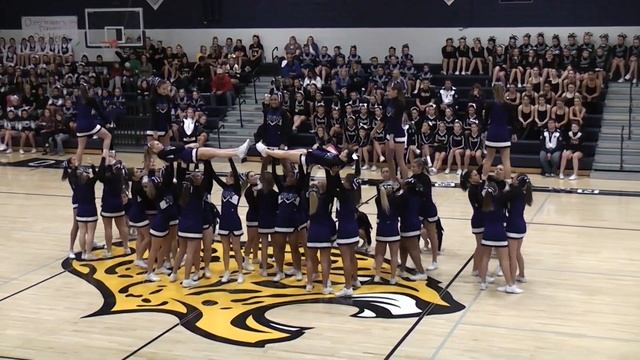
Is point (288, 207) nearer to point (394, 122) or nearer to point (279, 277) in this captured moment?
point (279, 277)

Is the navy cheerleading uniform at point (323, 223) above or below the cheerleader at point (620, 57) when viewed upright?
below

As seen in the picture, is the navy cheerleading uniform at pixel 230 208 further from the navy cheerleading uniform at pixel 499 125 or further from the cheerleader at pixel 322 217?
the navy cheerleading uniform at pixel 499 125

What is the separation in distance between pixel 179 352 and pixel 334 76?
48.0 feet

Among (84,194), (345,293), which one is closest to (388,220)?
(345,293)

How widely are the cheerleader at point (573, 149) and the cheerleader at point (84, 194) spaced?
10640mm

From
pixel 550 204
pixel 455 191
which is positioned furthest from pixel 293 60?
pixel 550 204

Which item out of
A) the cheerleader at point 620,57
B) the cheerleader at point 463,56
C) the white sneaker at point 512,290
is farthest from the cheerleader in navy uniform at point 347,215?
the cheerleader at point 620,57

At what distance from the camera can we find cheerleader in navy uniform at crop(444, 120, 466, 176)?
1872 centimetres

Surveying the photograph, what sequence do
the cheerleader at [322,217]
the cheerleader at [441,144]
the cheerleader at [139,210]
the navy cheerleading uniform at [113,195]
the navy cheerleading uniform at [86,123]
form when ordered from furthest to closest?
the cheerleader at [441,144] < the navy cheerleading uniform at [86,123] < the navy cheerleading uniform at [113,195] < the cheerleader at [139,210] < the cheerleader at [322,217]

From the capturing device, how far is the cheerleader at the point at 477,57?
71.5 ft

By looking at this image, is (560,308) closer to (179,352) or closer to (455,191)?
(179,352)

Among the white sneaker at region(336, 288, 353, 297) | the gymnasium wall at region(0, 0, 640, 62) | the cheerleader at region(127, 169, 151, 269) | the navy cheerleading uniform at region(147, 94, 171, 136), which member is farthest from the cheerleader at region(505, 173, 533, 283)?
the gymnasium wall at region(0, 0, 640, 62)

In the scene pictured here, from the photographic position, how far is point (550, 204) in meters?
15.1

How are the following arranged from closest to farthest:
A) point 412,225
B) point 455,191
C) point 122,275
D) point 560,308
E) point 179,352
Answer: point 179,352 < point 560,308 < point 412,225 < point 122,275 < point 455,191
